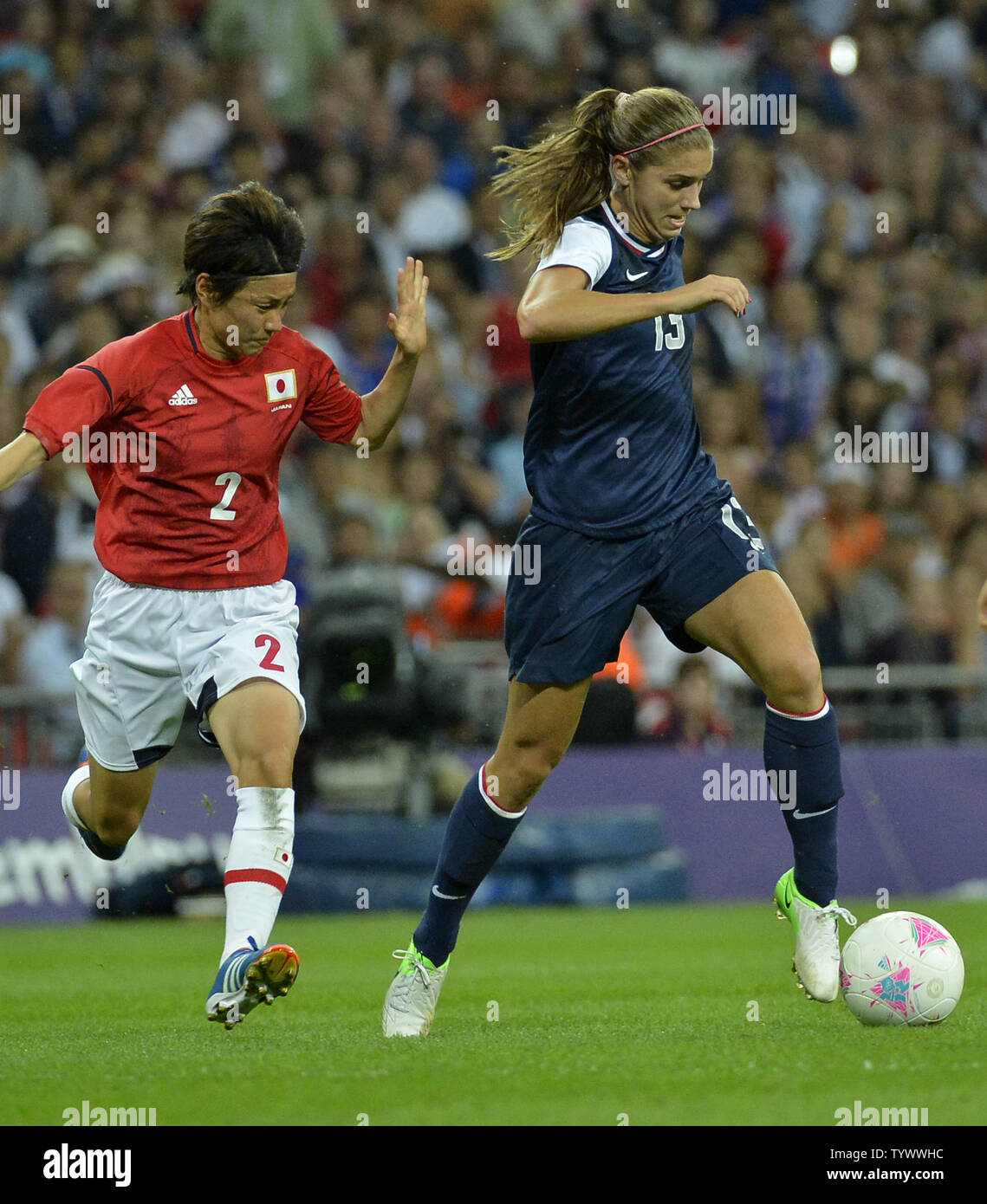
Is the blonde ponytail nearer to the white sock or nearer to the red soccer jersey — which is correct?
the red soccer jersey

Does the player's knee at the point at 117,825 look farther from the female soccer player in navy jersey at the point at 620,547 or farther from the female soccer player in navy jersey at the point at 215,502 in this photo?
the female soccer player in navy jersey at the point at 620,547

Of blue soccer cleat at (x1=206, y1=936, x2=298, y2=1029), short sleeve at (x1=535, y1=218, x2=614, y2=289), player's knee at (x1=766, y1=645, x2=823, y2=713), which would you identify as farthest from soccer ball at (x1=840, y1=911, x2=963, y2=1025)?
short sleeve at (x1=535, y1=218, x2=614, y2=289)

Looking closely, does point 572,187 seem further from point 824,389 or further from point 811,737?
point 824,389

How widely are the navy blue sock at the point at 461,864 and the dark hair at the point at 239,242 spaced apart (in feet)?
5.24

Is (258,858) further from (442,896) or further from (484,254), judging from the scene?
(484,254)

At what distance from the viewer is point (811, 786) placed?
5363 mm

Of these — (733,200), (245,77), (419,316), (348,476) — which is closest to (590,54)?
(733,200)

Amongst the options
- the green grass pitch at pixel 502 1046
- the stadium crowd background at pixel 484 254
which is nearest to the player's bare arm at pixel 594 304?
the green grass pitch at pixel 502 1046

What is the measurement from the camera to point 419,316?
575 cm

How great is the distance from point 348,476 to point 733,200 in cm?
451

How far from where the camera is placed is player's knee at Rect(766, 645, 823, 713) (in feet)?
17.1

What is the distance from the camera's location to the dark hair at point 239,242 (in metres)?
5.27

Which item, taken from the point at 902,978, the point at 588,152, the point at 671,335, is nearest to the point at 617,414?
the point at 671,335

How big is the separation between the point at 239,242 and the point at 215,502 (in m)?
0.77
